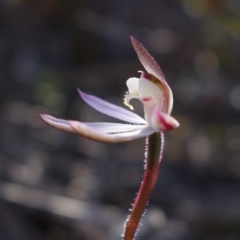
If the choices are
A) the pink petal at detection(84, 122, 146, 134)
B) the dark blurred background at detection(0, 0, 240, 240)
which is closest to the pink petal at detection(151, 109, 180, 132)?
the pink petal at detection(84, 122, 146, 134)

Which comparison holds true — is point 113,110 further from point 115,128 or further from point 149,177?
point 149,177

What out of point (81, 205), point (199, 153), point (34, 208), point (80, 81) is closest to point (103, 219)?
point (81, 205)

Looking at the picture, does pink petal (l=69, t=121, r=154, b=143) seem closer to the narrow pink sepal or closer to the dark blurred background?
the narrow pink sepal

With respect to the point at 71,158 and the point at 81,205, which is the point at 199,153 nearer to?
the point at 71,158

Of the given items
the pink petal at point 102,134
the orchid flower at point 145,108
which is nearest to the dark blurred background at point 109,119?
the orchid flower at point 145,108

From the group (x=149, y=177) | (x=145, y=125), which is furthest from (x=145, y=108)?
(x=149, y=177)

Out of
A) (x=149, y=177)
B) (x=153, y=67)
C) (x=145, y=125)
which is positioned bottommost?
(x=149, y=177)
